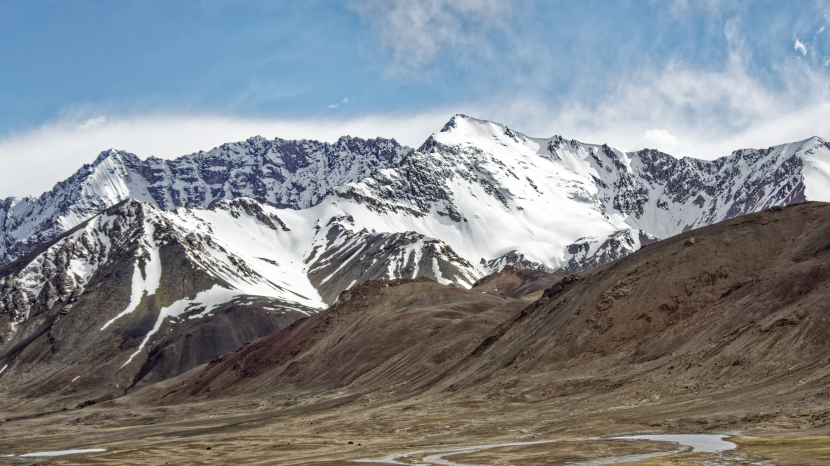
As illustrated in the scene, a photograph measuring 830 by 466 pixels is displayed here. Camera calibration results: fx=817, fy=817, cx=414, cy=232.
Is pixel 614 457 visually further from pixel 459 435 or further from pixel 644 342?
pixel 644 342

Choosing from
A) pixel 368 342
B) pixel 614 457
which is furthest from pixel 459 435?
pixel 368 342

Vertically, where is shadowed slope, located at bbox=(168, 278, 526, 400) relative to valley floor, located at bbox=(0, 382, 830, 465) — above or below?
above

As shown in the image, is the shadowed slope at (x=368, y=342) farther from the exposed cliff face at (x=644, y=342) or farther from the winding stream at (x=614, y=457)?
the winding stream at (x=614, y=457)

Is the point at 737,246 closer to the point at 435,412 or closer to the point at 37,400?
the point at 435,412

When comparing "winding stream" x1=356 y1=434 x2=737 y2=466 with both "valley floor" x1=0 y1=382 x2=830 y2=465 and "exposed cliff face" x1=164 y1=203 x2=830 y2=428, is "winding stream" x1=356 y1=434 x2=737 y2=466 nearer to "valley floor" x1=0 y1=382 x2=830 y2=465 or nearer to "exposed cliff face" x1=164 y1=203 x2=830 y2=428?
"valley floor" x1=0 y1=382 x2=830 y2=465

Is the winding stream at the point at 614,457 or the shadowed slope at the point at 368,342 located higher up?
the shadowed slope at the point at 368,342

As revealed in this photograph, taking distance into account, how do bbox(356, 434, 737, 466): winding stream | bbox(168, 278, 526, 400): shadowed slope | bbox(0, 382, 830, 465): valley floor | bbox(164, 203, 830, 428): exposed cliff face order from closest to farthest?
bbox(356, 434, 737, 466): winding stream < bbox(0, 382, 830, 465): valley floor < bbox(164, 203, 830, 428): exposed cliff face < bbox(168, 278, 526, 400): shadowed slope

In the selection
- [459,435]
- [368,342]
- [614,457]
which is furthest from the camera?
[368,342]

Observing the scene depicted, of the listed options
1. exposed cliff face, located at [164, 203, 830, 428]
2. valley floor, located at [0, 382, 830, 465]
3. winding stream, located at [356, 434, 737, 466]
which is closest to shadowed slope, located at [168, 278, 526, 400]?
exposed cliff face, located at [164, 203, 830, 428]

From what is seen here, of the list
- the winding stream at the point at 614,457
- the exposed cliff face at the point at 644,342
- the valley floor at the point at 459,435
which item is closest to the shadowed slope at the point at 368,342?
the exposed cliff face at the point at 644,342

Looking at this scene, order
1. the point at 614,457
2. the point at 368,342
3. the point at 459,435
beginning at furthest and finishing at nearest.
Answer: the point at 368,342 → the point at 459,435 → the point at 614,457

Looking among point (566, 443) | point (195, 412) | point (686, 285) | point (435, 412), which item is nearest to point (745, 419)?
point (566, 443)

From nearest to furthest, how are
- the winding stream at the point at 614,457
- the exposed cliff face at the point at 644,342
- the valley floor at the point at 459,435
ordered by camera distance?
the winding stream at the point at 614,457 → the valley floor at the point at 459,435 → the exposed cliff face at the point at 644,342

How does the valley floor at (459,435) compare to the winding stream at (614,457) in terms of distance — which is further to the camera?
the valley floor at (459,435)
